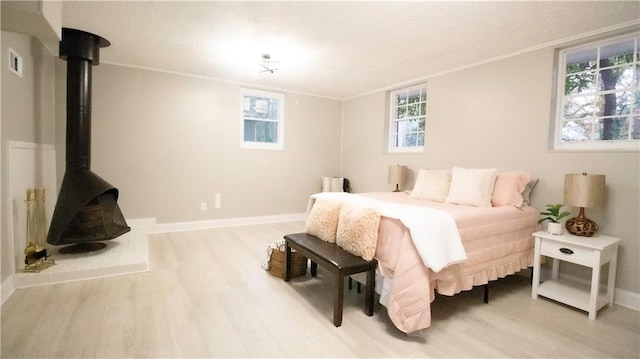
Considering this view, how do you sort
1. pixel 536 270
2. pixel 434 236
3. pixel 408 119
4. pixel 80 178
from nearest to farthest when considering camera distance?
1. pixel 434 236
2. pixel 536 270
3. pixel 80 178
4. pixel 408 119

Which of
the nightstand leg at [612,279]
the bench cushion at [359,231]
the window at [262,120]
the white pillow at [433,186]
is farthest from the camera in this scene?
the window at [262,120]

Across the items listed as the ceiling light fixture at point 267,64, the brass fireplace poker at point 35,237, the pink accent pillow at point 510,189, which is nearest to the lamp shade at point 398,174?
the pink accent pillow at point 510,189

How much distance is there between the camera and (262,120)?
16.8 feet

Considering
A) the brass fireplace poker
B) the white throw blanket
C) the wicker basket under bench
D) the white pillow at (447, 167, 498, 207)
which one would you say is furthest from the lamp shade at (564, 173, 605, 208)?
the brass fireplace poker

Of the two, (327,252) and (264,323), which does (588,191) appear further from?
(264,323)

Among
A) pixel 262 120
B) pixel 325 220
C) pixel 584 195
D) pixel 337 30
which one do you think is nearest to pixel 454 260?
pixel 325 220

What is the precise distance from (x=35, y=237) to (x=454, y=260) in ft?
12.3

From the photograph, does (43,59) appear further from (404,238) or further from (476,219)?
(476,219)

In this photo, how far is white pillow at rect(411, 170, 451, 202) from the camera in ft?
11.1

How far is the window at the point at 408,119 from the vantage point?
14.6ft

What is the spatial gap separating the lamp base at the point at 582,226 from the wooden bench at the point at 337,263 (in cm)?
177

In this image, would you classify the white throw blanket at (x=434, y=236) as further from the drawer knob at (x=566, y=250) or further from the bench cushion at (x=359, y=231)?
the drawer knob at (x=566, y=250)

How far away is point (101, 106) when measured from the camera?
3.92 m

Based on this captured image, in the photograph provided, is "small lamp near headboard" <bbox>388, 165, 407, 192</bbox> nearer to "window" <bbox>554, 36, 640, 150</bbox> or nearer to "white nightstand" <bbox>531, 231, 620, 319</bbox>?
"window" <bbox>554, 36, 640, 150</bbox>
